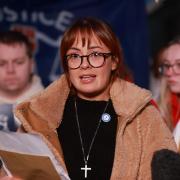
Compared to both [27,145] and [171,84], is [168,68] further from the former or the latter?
[27,145]

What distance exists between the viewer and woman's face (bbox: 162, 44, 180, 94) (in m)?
2.96

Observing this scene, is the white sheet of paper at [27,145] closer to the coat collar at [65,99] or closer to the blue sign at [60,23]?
the coat collar at [65,99]

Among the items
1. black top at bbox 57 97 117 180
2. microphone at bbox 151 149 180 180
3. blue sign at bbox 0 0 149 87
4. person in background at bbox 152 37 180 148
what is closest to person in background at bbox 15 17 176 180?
black top at bbox 57 97 117 180

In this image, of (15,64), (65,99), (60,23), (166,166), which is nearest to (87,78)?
(65,99)

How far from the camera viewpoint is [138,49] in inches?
166

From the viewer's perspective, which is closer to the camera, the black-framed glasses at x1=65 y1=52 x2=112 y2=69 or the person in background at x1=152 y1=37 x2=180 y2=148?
the black-framed glasses at x1=65 y1=52 x2=112 y2=69

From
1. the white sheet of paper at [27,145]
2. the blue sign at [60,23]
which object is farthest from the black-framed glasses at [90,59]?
the blue sign at [60,23]

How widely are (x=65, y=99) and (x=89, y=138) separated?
208 mm

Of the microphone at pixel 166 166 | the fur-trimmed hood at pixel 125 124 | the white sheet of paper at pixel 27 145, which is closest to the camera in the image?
the microphone at pixel 166 166

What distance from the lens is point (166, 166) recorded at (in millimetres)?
1530

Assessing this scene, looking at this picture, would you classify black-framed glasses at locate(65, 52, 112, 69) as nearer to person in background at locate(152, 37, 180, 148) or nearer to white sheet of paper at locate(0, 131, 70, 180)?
white sheet of paper at locate(0, 131, 70, 180)

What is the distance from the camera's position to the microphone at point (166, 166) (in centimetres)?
152

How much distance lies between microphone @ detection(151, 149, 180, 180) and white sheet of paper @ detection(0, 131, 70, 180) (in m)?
0.46

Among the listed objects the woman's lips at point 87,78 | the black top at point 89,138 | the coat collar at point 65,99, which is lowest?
the black top at point 89,138
